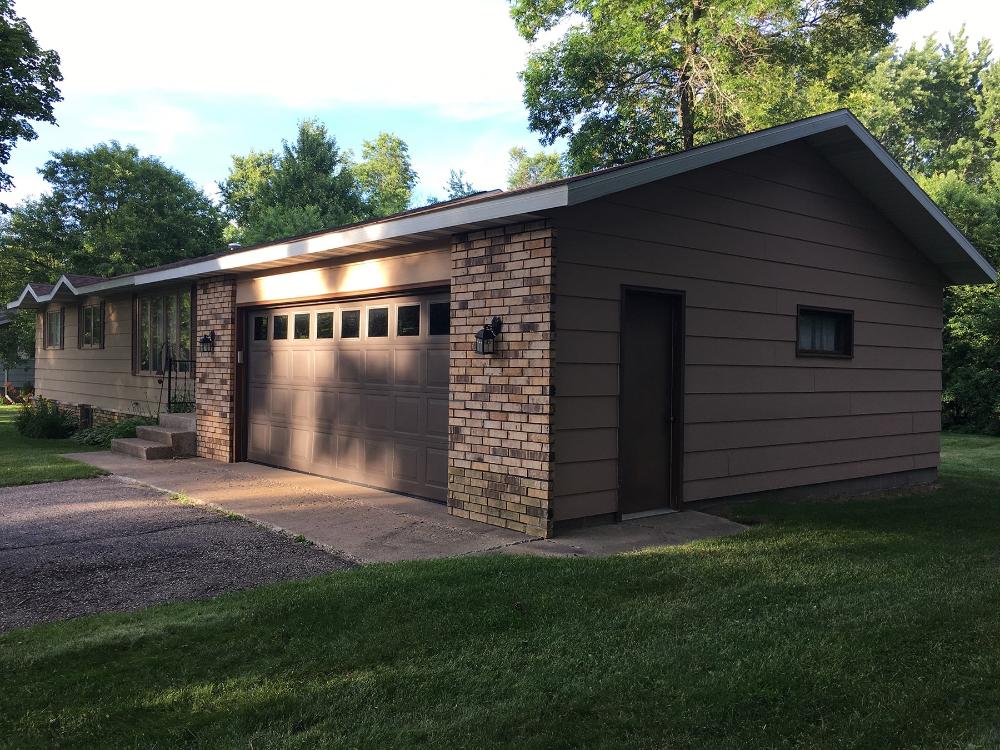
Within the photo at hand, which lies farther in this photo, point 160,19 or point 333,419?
point 160,19

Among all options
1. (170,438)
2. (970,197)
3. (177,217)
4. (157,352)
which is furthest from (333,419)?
(177,217)

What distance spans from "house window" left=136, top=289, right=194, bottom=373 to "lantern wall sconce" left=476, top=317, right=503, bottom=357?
24.6 ft

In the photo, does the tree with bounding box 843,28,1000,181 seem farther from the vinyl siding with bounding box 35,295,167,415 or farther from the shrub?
the shrub

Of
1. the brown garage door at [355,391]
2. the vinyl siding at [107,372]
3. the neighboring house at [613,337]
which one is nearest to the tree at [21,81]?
the vinyl siding at [107,372]

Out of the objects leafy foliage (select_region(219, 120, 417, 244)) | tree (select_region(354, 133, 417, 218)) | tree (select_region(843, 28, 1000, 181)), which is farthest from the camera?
tree (select_region(354, 133, 417, 218))

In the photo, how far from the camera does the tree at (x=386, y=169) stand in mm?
53625

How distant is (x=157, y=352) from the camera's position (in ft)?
43.5

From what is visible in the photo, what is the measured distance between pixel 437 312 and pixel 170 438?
563 cm

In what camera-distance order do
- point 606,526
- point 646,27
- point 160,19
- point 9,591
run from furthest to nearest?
1. point 646,27
2. point 160,19
3. point 606,526
4. point 9,591

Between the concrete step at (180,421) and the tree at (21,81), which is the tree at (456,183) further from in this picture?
the concrete step at (180,421)

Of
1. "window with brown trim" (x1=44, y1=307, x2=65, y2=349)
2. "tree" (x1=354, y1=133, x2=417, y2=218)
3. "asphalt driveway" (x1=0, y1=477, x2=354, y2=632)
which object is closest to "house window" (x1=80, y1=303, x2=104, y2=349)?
"window with brown trim" (x1=44, y1=307, x2=65, y2=349)

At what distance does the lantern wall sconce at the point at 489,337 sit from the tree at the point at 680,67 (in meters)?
13.3

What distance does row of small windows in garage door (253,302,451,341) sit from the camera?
25.0ft

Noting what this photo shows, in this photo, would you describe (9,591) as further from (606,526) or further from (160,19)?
(160,19)
